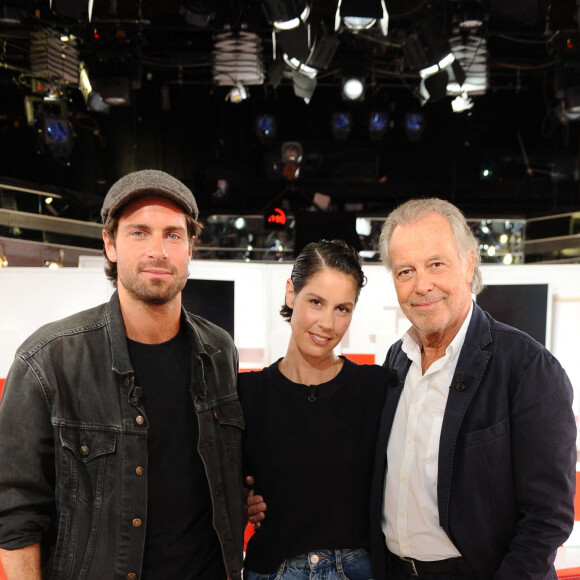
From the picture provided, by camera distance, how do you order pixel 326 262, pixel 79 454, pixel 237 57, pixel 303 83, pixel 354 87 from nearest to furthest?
pixel 79 454 → pixel 326 262 → pixel 237 57 → pixel 303 83 → pixel 354 87

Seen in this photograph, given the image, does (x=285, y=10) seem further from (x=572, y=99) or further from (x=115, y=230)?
(x=115, y=230)

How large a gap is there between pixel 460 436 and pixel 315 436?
0.46 meters

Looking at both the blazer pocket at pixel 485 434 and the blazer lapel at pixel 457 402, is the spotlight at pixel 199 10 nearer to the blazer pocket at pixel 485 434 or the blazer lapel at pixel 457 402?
the blazer lapel at pixel 457 402

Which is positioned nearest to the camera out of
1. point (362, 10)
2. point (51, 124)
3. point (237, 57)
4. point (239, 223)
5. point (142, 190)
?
point (142, 190)

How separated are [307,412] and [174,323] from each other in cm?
53

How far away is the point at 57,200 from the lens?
7062mm

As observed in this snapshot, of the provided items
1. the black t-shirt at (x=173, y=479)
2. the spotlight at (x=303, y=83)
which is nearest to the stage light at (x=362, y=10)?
the spotlight at (x=303, y=83)

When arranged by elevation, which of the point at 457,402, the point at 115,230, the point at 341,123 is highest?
the point at 341,123

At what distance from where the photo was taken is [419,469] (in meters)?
1.82

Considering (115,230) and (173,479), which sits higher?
(115,230)

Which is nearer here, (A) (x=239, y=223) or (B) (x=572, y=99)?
(B) (x=572, y=99)

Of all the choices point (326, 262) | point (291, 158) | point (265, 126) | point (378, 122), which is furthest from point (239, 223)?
point (326, 262)

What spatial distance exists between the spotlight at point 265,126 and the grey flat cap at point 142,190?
7135 millimetres

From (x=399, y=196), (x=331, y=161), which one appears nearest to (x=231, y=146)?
(x=331, y=161)
